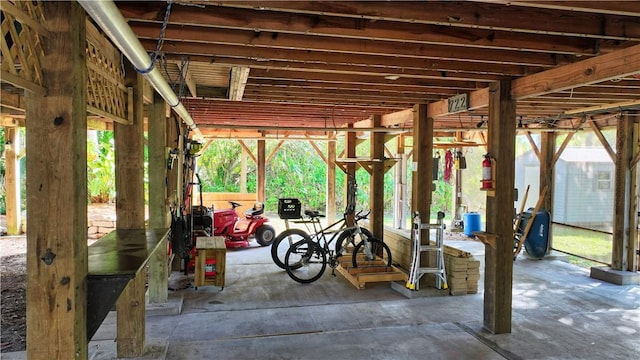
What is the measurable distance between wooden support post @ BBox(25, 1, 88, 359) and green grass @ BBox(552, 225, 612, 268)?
861 cm

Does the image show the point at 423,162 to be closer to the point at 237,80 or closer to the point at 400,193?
the point at 237,80

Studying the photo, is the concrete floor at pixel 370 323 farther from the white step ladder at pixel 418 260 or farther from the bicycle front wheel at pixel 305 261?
the white step ladder at pixel 418 260

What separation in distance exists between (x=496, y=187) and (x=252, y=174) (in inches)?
607

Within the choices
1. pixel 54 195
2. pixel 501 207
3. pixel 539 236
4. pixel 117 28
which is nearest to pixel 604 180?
pixel 539 236

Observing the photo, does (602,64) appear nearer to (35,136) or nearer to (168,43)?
(168,43)

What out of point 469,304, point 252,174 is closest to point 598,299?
point 469,304

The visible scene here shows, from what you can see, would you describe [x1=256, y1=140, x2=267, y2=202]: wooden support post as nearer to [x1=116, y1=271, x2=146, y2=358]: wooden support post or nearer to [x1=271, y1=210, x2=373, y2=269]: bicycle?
[x1=271, y1=210, x2=373, y2=269]: bicycle

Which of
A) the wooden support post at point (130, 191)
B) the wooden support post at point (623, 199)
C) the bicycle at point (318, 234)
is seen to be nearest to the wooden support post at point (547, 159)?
the wooden support post at point (623, 199)

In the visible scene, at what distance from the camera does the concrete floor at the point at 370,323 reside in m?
3.99

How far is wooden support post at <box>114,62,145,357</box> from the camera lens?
3367 millimetres

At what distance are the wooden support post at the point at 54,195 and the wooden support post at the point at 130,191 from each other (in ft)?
5.34

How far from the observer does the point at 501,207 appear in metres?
4.46

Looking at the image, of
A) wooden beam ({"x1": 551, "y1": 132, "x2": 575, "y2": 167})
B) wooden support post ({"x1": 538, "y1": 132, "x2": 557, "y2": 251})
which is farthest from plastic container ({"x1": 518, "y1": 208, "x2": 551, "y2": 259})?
wooden beam ({"x1": 551, "y1": 132, "x2": 575, "y2": 167})

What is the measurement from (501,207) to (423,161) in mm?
1734
